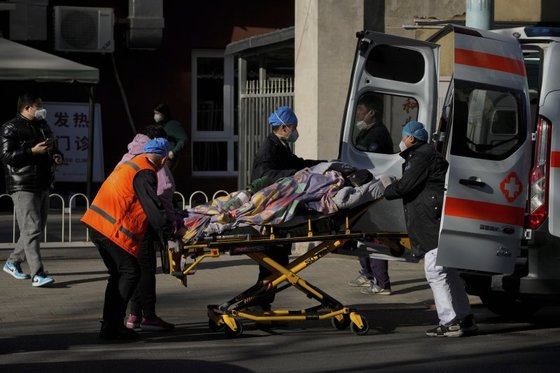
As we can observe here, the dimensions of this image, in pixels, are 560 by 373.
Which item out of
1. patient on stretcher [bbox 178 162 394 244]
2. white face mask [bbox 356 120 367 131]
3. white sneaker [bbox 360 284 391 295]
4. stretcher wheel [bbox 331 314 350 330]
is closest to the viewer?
patient on stretcher [bbox 178 162 394 244]

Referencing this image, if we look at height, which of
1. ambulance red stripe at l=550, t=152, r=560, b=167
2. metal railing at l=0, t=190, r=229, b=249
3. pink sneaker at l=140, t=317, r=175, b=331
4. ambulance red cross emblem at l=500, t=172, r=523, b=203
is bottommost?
pink sneaker at l=140, t=317, r=175, b=331

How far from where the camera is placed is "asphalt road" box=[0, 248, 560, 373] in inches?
338

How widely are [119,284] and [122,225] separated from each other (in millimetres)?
480

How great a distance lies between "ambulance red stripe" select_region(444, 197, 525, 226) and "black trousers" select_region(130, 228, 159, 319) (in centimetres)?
249

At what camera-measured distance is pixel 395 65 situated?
11117 millimetres

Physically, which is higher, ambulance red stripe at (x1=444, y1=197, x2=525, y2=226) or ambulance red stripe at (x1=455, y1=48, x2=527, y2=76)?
ambulance red stripe at (x1=455, y1=48, x2=527, y2=76)

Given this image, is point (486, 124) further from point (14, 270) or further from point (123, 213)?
point (14, 270)

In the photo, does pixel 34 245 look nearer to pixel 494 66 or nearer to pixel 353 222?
pixel 353 222

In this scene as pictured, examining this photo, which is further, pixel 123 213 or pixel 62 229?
pixel 62 229

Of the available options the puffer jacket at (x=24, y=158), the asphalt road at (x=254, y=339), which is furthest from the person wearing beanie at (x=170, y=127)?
the puffer jacket at (x=24, y=158)

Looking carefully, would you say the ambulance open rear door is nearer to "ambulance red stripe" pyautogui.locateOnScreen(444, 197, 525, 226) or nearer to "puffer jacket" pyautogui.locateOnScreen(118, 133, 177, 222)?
"ambulance red stripe" pyautogui.locateOnScreen(444, 197, 525, 226)

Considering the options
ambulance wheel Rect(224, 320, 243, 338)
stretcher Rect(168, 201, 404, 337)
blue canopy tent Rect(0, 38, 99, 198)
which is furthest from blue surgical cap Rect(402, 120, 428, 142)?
blue canopy tent Rect(0, 38, 99, 198)

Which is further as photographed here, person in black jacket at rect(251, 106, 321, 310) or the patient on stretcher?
person in black jacket at rect(251, 106, 321, 310)

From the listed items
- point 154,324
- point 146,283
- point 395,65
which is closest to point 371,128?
point 395,65
